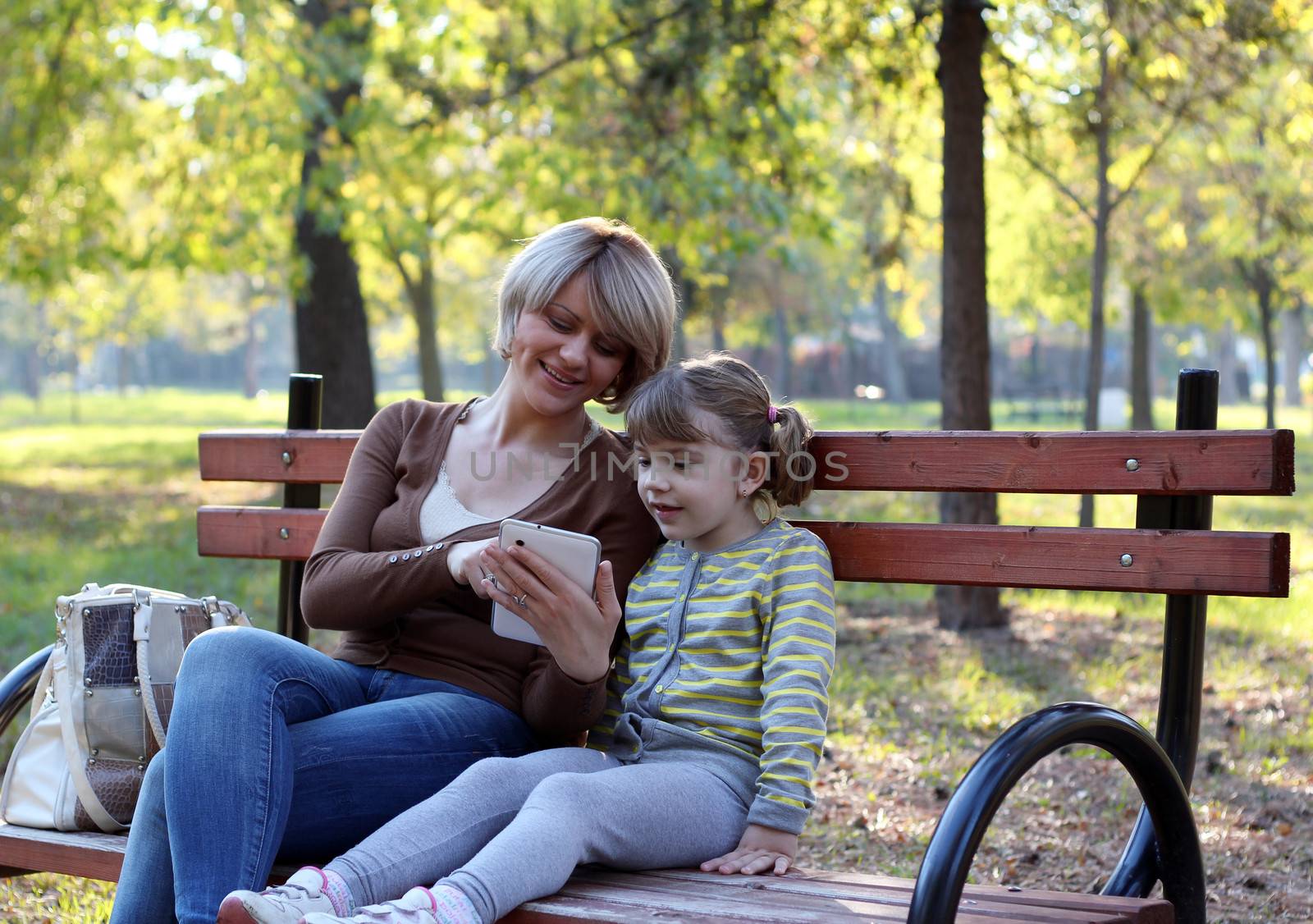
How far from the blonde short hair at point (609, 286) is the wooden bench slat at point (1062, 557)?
1.79 feet

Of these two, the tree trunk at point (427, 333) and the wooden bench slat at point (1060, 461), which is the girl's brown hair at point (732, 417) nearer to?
the wooden bench slat at point (1060, 461)

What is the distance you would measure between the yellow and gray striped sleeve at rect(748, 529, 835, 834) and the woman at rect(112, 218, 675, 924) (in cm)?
35

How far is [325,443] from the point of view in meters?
3.59

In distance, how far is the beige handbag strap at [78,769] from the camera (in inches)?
112

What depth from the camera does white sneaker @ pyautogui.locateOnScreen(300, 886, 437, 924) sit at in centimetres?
214

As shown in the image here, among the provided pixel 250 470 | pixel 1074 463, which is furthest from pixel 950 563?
pixel 250 470

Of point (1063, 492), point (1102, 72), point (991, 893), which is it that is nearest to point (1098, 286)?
point (1102, 72)

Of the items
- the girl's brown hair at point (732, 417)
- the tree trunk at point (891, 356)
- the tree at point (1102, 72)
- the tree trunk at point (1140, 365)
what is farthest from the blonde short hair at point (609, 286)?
the tree trunk at point (891, 356)

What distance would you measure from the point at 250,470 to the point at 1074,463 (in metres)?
2.15

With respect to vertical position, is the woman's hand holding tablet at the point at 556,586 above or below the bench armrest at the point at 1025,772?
above

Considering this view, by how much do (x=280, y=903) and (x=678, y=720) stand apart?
92cm

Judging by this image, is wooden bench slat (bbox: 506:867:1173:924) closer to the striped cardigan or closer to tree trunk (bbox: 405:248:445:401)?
the striped cardigan

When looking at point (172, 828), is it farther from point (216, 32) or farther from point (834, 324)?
point (834, 324)

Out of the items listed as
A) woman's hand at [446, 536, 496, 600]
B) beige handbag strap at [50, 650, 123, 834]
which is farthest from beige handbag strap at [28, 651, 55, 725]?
woman's hand at [446, 536, 496, 600]
